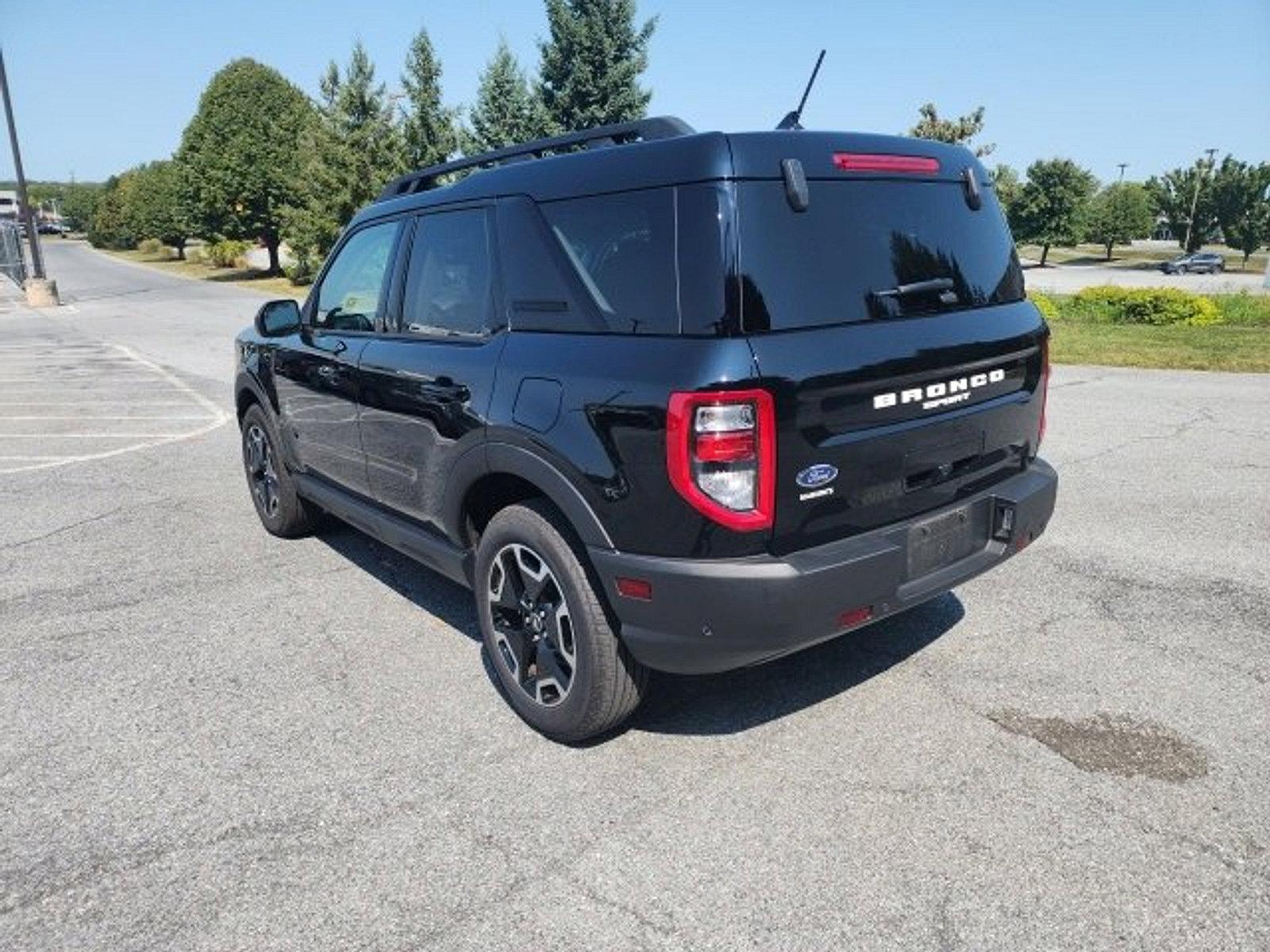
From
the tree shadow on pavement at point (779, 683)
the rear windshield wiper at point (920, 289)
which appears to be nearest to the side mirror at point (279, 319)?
the tree shadow on pavement at point (779, 683)

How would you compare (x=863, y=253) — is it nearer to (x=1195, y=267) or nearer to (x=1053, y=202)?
(x=1195, y=267)

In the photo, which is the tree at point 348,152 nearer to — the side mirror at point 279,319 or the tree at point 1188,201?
the side mirror at point 279,319

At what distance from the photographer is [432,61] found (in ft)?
91.0

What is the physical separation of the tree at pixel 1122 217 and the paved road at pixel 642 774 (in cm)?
7840

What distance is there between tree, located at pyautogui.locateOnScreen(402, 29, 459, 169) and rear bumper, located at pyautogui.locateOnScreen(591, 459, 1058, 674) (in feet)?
90.8

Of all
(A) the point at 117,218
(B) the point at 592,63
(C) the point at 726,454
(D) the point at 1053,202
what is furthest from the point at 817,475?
(A) the point at 117,218

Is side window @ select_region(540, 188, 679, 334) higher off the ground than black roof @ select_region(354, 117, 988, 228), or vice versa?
black roof @ select_region(354, 117, 988, 228)

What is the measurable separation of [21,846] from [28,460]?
6.13 metres

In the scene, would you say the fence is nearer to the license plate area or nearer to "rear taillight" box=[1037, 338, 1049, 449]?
"rear taillight" box=[1037, 338, 1049, 449]

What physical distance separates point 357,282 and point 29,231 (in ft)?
91.1

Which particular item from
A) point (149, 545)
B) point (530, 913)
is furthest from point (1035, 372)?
point (149, 545)

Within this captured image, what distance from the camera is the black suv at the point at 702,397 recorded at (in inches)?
93.7

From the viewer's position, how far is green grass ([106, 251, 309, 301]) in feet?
105

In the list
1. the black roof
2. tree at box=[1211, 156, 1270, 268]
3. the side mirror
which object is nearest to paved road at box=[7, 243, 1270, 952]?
the side mirror
